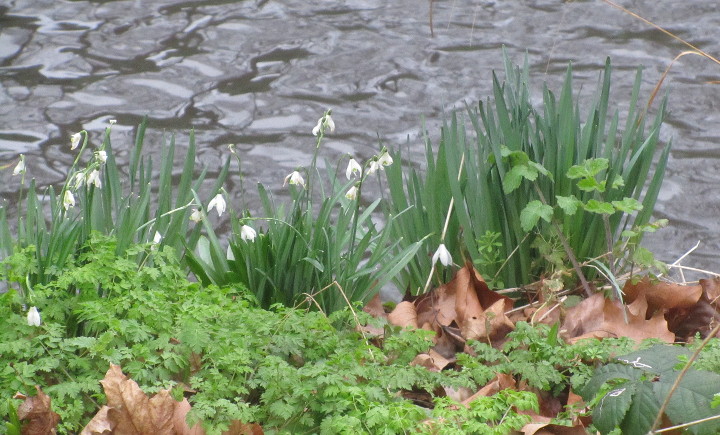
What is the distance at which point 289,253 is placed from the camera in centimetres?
285

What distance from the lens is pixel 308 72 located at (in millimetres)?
6090

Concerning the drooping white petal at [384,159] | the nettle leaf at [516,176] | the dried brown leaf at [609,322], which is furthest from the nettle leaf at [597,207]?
the drooping white petal at [384,159]

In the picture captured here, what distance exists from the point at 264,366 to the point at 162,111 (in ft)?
11.8

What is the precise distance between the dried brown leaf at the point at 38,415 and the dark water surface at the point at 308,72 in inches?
106

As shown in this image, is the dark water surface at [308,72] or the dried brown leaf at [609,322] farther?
the dark water surface at [308,72]

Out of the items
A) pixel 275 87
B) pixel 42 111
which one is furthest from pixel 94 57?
pixel 275 87

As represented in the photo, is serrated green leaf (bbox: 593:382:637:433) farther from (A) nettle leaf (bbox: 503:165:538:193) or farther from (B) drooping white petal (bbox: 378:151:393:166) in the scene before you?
(B) drooping white petal (bbox: 378:151:393:166)

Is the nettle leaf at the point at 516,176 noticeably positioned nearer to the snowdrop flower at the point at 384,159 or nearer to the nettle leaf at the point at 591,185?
the nettle leaf at the point at 591,185

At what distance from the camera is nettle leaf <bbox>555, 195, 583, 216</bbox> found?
279cm

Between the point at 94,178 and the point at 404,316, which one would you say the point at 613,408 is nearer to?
the point at 404,316

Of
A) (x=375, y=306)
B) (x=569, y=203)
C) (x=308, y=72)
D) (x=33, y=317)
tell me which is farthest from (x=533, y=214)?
(x=308, y=72)

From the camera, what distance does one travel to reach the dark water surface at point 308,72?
5.01 meters

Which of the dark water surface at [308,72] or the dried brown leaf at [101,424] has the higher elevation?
the dried brown leaf at [101,424]

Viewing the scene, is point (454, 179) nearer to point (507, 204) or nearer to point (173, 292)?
point (507, 204)
